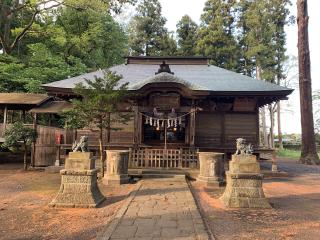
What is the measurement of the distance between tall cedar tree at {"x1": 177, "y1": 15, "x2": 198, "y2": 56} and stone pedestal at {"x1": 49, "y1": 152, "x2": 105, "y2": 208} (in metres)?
33.3

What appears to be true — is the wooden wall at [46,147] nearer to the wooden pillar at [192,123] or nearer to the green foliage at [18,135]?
the green foliage at [18,135]

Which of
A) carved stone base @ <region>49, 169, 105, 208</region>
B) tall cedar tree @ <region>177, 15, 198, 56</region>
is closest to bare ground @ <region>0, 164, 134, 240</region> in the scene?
carved stone base @ <region>49, 169, 105, 208</region>

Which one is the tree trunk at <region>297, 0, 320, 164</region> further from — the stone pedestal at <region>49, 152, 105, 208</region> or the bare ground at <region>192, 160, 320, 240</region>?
the stone pedestal at <region>49, 152, 105, 208</region>

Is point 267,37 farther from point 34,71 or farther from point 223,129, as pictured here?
point 34,71

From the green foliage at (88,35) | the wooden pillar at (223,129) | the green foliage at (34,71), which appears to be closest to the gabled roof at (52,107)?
the green foliage at (34,71)

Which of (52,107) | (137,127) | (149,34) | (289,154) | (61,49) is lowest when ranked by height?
(289,154)

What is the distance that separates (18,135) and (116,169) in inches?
244

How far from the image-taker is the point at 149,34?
40844 mm

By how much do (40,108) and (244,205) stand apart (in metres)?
12.0

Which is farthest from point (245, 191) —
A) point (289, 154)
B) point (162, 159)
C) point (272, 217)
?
point (289, 154)

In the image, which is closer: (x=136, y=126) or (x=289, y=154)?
(x=136, y=126)

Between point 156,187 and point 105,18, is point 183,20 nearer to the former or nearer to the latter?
point 105,18

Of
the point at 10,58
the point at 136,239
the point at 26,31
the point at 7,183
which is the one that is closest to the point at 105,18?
the point at 26,31

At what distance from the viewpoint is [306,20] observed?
2109cm
